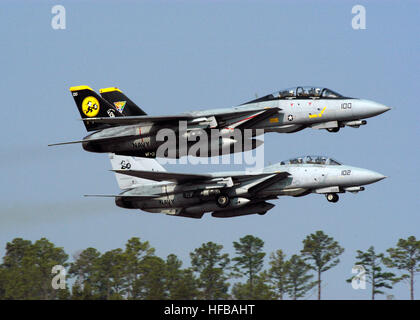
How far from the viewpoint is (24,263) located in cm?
6550

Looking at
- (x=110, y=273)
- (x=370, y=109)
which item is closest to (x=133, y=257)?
(x=110, y=273)

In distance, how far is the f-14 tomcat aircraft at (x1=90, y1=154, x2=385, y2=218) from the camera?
47.2 metres

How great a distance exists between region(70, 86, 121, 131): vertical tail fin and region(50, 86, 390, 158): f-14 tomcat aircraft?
165 cm

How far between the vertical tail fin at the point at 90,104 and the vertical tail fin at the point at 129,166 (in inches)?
281

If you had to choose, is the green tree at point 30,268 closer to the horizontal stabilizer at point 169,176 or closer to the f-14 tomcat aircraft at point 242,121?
the horizontal stabilizer at point 169,176

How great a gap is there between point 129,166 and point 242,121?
13211 mm

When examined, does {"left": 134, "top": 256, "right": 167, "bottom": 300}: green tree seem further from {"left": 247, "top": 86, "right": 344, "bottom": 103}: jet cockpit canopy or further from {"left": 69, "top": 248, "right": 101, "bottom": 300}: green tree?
{"left": 247, "top": 86, "right": 344, "bottom": 103}: jet cockpit canopy

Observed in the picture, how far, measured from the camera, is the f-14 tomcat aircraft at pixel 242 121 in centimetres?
4269

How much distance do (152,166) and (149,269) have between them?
25.8 feet

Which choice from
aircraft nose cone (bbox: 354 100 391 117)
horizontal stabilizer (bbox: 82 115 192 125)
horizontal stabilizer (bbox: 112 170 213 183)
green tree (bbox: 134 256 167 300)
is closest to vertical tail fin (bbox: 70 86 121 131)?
horizontal stabilizer (bbox: 82 115 192 125)

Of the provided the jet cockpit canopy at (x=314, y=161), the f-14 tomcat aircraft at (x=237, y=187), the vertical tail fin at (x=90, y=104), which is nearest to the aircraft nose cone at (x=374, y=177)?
the f-14 tomcat aircraft at (x=237, y=187)
